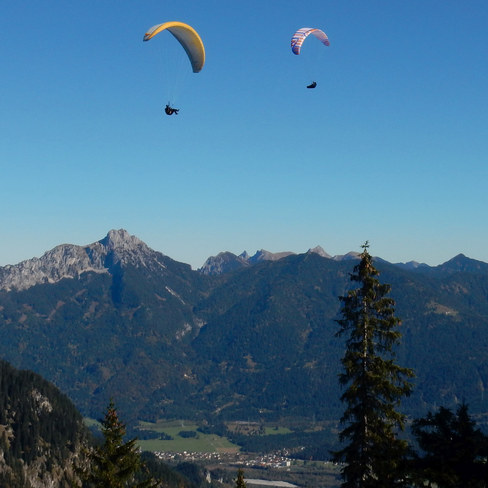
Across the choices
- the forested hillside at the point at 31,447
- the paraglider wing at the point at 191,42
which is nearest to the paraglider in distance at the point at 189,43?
the paraglider wing at the point at 191,42

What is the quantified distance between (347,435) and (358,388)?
325 cm

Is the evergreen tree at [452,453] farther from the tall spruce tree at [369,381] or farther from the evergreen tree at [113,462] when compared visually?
the evergreen tree at [113,462]

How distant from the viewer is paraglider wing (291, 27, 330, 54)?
73375 mm

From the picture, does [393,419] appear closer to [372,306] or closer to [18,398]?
[372,306]

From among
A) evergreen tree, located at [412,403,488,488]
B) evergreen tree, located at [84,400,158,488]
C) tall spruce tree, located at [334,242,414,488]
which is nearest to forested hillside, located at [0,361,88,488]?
evergreen tree, located at [84,400,158,488]

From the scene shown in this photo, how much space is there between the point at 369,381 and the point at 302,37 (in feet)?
151

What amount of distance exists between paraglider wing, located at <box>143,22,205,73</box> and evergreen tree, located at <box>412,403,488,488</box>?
49.6 meters

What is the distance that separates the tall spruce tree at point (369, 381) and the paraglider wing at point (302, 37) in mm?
38564

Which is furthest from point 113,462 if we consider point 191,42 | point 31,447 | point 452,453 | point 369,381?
point 31,447

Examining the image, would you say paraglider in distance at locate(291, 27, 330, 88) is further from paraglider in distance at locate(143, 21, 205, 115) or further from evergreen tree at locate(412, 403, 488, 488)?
evergreen tree at locate(412, 403, 488, 488)

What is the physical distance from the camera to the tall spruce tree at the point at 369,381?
39.2 metres

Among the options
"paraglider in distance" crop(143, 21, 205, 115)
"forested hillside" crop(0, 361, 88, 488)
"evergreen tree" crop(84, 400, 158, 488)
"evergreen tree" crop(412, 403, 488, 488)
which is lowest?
"forested hillside" crop(0, 361, 88, 488)

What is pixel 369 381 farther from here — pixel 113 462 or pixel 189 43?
pixel 189 43

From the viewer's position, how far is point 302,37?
7412cm
